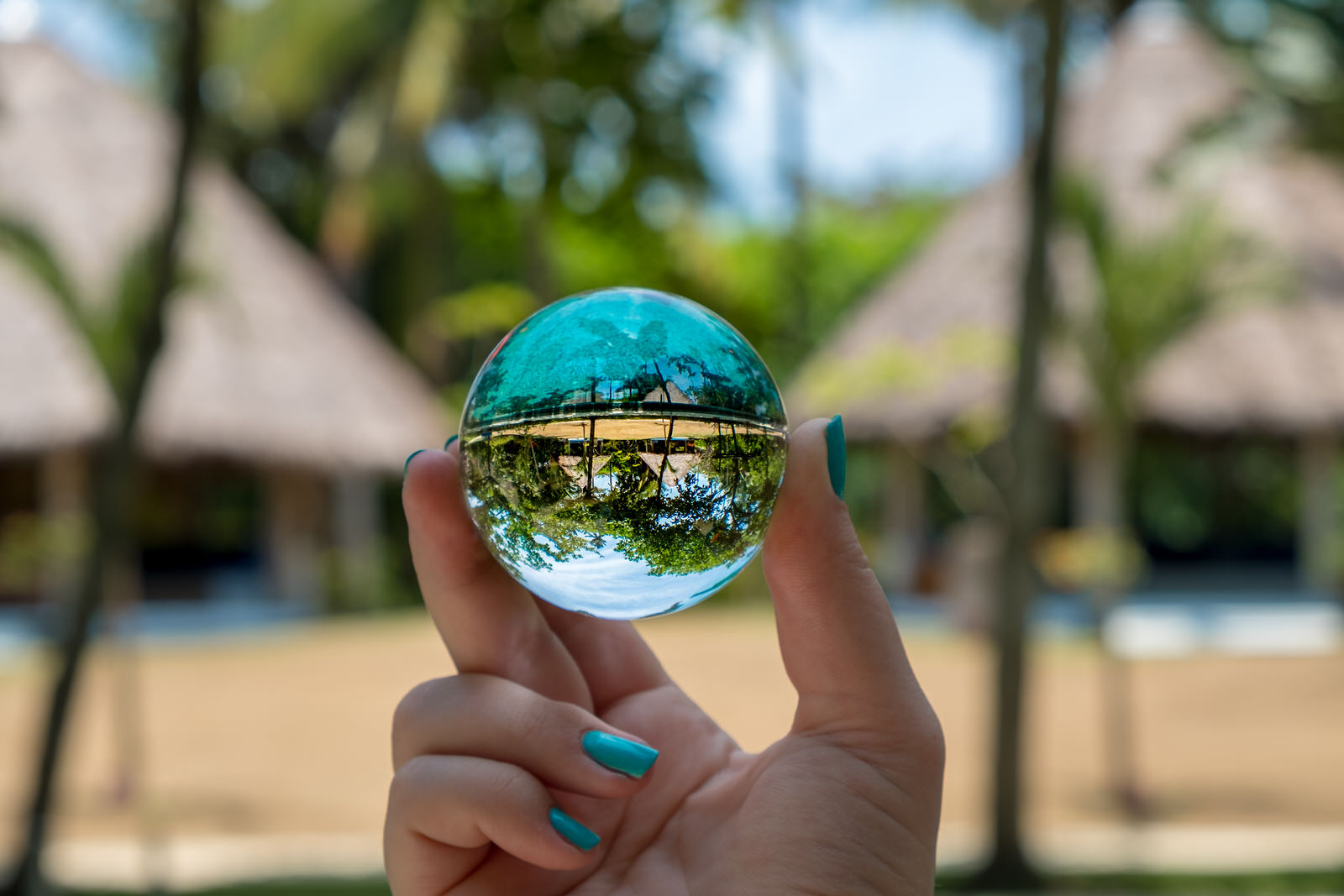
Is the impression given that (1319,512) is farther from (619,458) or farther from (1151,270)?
(619,458)

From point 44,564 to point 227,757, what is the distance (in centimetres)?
815

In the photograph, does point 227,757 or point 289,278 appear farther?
point 289,278

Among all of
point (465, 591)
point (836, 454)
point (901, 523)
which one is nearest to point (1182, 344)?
point (901, 523)

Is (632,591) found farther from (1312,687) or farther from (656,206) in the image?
(656,206)

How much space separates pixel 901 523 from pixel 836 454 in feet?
54.8

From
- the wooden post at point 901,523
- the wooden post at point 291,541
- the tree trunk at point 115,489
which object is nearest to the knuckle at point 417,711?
the tree trunk at point 115,489

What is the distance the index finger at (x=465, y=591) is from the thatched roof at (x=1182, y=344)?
38.9 feet

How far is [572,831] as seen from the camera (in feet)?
4.28

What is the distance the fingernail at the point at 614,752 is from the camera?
132 cm

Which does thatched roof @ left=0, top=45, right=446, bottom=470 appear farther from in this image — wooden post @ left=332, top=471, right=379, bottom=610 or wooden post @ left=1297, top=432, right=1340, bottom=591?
wooden post @ left=1297, top=432, right=1340, bottom=591

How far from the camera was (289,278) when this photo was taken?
64.6ft

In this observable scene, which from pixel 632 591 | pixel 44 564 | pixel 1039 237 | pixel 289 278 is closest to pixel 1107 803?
pixel 1039 237

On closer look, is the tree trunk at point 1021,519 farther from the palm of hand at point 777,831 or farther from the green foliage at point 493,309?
the green foliage at point 493,309

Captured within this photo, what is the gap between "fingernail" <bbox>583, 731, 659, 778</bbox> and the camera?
1.32 m
